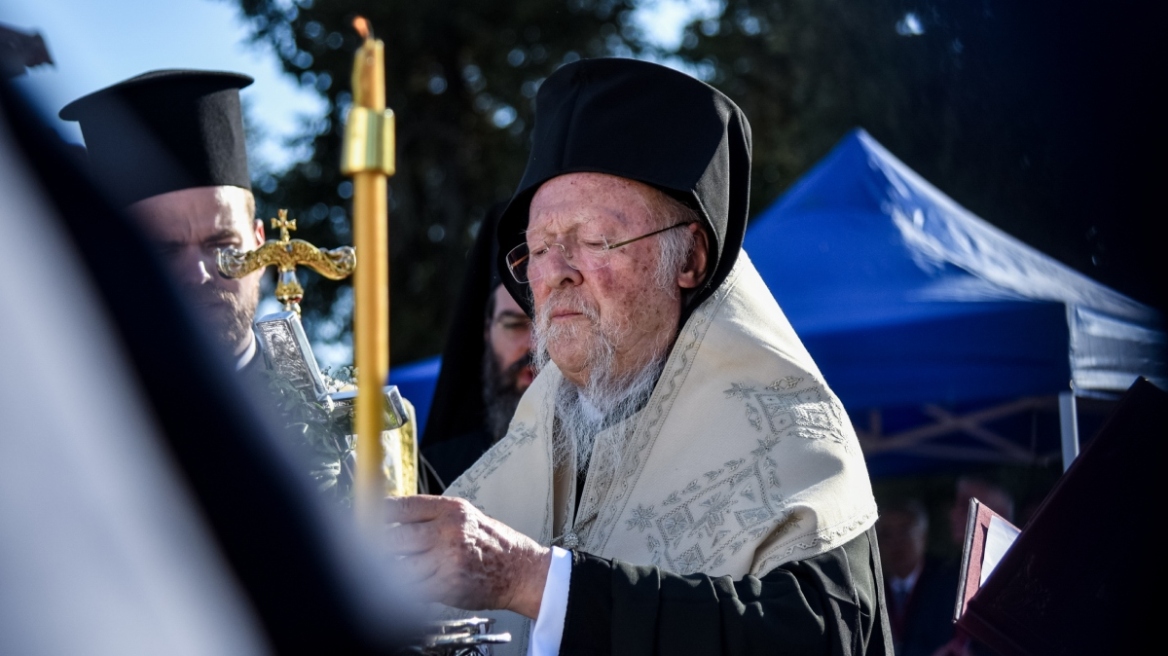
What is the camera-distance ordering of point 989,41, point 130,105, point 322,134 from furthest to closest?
1. point 322,134
2. point 989,41
3. point 130,105

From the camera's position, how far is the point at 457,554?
2.30 metres

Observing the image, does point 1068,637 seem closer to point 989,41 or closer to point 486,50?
point 989,41

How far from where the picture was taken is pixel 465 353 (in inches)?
217

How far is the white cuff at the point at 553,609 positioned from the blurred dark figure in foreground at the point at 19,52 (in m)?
1.30

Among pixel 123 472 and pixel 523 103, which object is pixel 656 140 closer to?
pixel 123 472

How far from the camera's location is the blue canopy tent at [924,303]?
609cm

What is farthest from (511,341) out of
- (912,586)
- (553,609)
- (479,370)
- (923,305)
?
(912,586)

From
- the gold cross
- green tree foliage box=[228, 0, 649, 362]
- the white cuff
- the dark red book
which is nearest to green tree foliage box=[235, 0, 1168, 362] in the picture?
green tree foliage box=[228, 0, 649, 362]

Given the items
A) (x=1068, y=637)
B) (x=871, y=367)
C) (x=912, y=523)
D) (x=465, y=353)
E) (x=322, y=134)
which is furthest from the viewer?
(x=322, y=134)

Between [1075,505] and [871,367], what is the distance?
13.2 ft

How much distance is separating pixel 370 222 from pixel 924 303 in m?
5.34

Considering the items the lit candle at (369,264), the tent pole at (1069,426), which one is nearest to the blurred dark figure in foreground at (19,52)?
the lit candle at (369,264)

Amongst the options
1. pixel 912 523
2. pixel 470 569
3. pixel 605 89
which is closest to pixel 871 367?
pixel 912 523

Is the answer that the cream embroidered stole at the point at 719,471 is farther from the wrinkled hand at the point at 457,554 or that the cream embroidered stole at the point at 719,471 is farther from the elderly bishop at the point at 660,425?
the wrinkled hand at the point at 457,554
